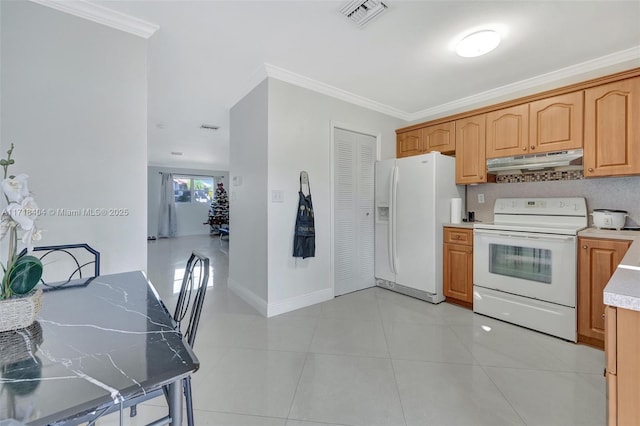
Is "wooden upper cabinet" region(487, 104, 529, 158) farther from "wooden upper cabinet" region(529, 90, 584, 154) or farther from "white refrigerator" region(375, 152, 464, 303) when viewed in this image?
"white refrigerator" region(375, 152, 464, 303)

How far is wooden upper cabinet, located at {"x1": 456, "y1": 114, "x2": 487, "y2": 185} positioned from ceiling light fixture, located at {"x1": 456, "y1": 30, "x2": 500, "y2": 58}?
1048mm

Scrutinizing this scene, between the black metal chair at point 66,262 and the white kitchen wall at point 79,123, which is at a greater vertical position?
the white kitchen wall at point 79,123

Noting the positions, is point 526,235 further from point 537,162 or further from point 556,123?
point 556,123

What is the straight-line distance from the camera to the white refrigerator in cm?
309

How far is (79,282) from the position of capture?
54.6 inches

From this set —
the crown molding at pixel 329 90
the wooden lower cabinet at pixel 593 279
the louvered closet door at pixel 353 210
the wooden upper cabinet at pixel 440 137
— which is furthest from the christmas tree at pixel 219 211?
the wooden lower cabinet at pixel 593 279

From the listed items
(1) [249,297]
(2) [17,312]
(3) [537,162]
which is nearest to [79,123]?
(2) [17,312]

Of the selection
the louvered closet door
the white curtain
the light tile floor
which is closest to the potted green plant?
the light tile floor

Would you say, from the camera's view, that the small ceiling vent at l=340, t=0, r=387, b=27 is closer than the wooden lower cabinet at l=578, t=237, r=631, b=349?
Yes

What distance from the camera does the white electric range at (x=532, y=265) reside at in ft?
7.45

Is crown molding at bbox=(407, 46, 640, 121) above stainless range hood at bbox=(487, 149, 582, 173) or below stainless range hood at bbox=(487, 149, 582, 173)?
above

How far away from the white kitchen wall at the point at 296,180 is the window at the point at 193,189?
783 cm

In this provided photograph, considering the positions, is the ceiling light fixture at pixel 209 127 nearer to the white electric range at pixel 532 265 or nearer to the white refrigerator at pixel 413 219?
the white refrigerator at pixel 413 219

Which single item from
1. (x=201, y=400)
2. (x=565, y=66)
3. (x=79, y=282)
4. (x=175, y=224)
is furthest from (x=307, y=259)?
(x=175, y=224)
